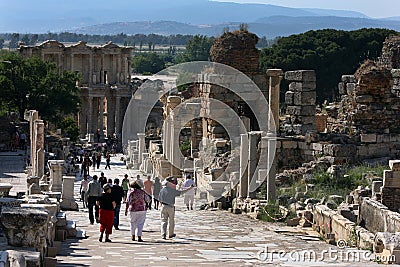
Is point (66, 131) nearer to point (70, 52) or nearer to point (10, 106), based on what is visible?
point (10, 106)

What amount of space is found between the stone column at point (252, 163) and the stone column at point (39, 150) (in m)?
8.29

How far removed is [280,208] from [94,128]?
7825 centimetres

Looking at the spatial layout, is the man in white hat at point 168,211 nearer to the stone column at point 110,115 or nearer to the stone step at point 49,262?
the stone step at point 49,262

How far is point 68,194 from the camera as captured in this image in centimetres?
2125

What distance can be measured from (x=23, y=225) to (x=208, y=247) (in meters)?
4.60

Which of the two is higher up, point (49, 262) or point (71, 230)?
point (49, 262)

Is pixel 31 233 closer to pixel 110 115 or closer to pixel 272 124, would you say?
pixel 272 124

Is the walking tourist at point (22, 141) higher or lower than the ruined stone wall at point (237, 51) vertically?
lower

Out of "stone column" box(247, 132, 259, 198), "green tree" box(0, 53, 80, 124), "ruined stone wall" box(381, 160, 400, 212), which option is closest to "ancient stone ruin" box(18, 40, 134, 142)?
"green tree" box(0, 53, 80, 124)

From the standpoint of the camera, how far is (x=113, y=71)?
100812mm

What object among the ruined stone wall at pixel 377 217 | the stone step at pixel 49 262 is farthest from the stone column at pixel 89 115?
the stone step at pixel 49 262

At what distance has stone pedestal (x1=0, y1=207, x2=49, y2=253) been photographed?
404 inches

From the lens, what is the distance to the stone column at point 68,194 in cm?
2084


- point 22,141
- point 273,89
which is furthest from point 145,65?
point 273,89
